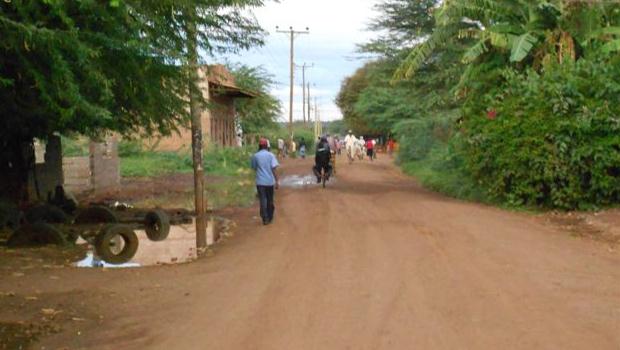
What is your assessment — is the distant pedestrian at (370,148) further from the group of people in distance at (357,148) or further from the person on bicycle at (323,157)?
the person on bicycle at (323,157)

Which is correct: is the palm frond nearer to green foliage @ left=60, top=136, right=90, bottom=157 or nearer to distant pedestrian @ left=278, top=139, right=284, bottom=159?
green foliage @ left=60, top=136, right=90, bottom=157

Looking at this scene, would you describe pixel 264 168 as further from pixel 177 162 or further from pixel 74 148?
pixel 74 148

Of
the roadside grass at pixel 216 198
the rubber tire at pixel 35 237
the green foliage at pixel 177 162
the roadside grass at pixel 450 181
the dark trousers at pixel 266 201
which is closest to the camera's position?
the rubber tire at pixel 35 237

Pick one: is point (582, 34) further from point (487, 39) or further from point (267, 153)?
point (267, 153)

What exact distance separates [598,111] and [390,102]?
37538 millimetres

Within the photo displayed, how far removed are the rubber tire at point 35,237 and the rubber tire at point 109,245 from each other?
857 millimetres

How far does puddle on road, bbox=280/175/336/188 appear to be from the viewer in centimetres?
2813

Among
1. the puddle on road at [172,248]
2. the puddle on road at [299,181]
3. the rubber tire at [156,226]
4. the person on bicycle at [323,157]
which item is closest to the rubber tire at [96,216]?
the rubber tire at [156,226]

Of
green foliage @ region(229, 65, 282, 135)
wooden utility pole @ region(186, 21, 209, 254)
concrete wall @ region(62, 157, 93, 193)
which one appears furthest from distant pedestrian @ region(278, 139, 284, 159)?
wooden utility pole @ region(186, 21, 209, 254)

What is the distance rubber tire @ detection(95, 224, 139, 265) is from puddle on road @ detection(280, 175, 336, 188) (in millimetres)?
13688

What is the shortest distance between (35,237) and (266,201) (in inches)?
185

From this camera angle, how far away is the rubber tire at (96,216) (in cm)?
1750

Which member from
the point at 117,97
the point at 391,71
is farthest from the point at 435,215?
the point at 391,71

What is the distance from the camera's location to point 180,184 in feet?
97.8
